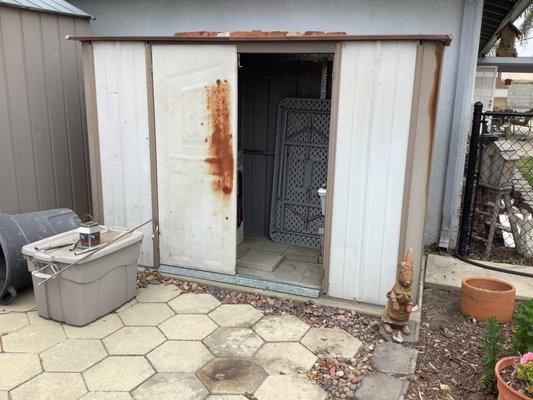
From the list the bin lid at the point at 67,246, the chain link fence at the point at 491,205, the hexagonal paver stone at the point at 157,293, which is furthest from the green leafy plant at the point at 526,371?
the bin lid at the point at 67,246

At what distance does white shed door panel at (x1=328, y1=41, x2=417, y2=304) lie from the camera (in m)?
3.51

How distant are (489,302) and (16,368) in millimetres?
3658

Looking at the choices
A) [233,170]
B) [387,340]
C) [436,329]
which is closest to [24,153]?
[233,170]

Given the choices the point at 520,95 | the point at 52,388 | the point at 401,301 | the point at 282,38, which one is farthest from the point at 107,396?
the point at 520,95

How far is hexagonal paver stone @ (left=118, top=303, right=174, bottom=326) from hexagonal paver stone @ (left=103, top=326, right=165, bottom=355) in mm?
83

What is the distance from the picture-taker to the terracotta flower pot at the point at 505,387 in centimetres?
241

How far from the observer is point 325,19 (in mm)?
4914

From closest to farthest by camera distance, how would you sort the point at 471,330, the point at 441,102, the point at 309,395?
the point at 309,395 → the point at 471,330 → the point at 441,102

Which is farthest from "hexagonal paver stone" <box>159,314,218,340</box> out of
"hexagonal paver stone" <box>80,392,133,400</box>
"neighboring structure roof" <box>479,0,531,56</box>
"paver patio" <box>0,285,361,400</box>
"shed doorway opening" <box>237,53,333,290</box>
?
"neighboring structure roof" <box>479,0,531,56</box>

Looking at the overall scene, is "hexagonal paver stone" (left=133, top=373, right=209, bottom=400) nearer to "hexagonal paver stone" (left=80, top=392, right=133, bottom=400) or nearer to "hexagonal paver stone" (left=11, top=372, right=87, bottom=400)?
"hexagonal paver stone" (left=80, top=392, right=133, bottom=400)

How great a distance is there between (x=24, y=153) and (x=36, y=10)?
4.75ft

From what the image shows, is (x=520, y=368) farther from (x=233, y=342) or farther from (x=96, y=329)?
(x=96, y=329)

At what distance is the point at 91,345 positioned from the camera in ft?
10.8

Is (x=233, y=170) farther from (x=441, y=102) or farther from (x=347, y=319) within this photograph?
(x=441, y=102)
